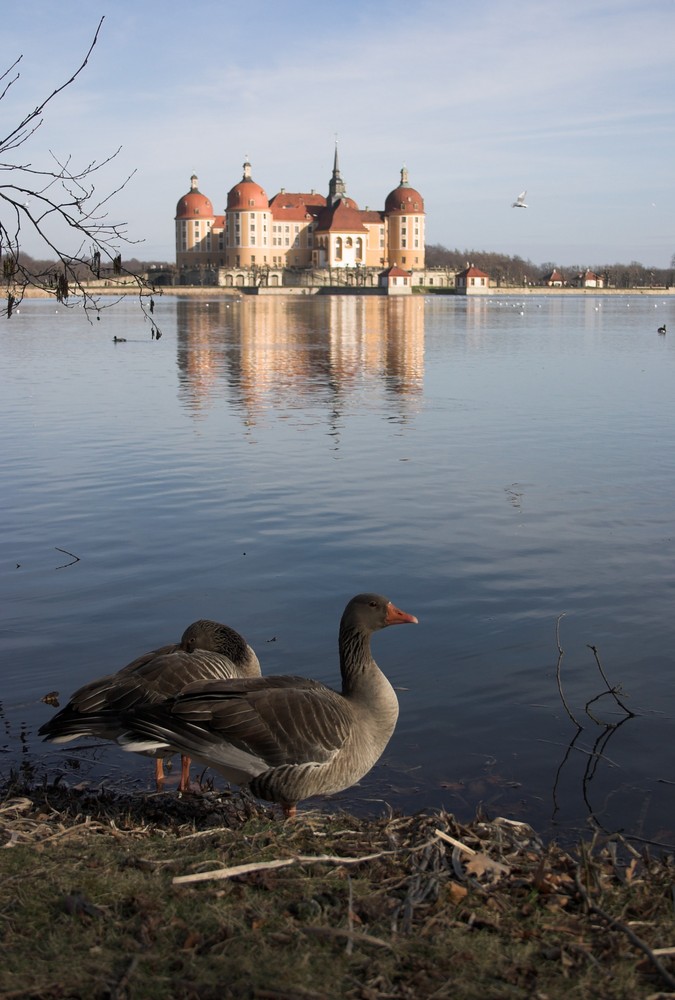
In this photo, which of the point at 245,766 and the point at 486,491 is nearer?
the point at 245,766

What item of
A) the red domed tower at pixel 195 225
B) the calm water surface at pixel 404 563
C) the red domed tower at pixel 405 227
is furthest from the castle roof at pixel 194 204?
the calm water surface at pixel 404 563

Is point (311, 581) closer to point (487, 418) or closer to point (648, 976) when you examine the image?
point (648, 976)

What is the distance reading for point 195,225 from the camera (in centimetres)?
16812

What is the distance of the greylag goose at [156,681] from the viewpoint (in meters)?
5.05

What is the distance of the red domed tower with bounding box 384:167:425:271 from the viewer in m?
170

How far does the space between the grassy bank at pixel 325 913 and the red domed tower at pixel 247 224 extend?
16169 cm

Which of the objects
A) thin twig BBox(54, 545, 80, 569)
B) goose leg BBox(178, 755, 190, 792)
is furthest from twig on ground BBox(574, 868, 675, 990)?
thin twig BBox(54, 545, 80, 569)

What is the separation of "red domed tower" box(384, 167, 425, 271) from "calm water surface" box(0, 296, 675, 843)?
5885 inches

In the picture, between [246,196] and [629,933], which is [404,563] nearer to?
[629,933]

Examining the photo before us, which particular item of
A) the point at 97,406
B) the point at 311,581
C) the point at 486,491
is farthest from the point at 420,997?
the point at 97,406

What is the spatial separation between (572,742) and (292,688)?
242 cm

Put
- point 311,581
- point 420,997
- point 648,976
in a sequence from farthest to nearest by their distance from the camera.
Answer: point 311,581 < point 648,976 < point 420,997

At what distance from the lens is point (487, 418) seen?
72.4 feet

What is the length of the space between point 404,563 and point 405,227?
166480 millimetres
